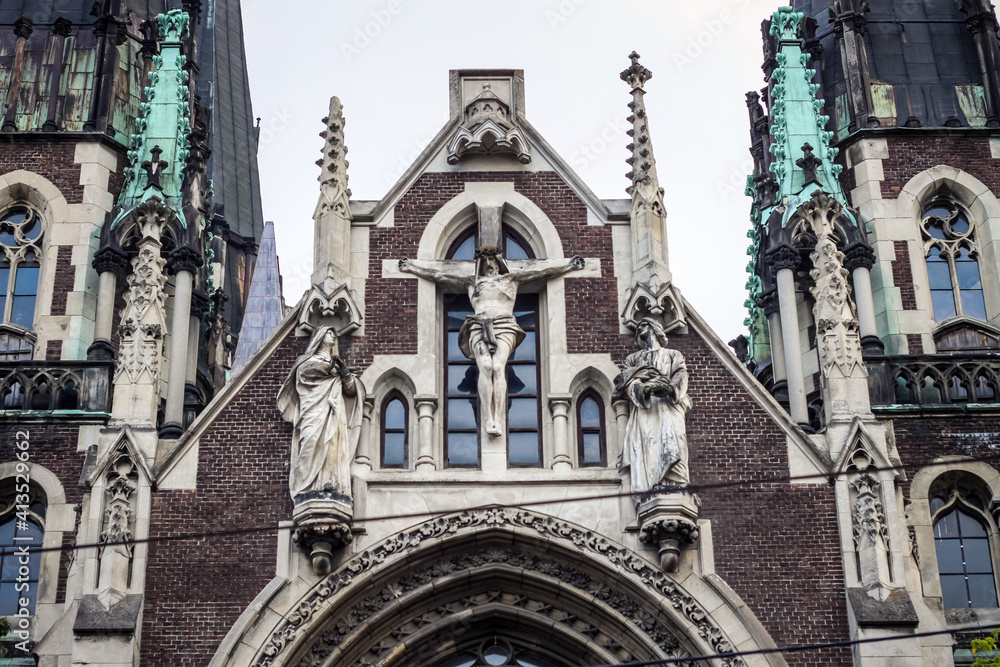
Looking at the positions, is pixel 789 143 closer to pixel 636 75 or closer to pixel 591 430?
pixel 636 75

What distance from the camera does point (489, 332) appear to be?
2706 cm

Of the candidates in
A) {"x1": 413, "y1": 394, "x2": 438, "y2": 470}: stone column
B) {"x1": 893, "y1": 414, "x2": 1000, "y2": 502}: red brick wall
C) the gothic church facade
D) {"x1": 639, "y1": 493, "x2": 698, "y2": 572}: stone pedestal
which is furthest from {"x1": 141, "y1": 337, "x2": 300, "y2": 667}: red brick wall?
{"x1": 893, "y1": 414, "x2": 1000, "y2": 502}: red brick wall

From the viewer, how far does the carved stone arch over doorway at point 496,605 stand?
25203mm

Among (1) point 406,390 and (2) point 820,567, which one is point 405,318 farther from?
(2) point 820,567

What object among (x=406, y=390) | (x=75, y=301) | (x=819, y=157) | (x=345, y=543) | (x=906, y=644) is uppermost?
(x=819, y=157)

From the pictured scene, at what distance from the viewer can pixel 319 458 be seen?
25750 mm

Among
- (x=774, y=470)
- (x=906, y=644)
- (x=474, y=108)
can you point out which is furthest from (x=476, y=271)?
(x=906, y=644)

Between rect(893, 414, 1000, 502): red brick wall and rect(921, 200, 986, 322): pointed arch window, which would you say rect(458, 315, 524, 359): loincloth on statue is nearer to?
rect(893, 414, 1000, 502): red brick wall

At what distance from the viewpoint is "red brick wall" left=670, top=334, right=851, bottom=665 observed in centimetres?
2534

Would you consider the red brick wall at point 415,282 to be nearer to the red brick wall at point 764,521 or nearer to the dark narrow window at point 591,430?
the dark narrow window at point 591,430

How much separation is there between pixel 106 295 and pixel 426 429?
5.66 meters

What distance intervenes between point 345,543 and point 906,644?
709 cm

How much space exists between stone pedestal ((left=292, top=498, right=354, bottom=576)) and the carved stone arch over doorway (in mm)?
265
